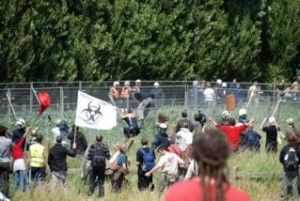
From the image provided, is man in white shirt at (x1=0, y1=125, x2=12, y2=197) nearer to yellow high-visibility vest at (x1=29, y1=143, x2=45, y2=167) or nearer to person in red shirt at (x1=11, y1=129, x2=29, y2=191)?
person in red shirt at (x1=11, y1=129, x2=29, y2=191)

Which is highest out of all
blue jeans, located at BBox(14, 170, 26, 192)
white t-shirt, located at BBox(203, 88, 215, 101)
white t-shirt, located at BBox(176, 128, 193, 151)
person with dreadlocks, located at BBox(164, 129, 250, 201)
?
person with dreadlocks, located at BBox(164, 129, 250, 201)

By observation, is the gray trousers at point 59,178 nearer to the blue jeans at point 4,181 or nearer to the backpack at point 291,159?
the blue jeans at point 4,181

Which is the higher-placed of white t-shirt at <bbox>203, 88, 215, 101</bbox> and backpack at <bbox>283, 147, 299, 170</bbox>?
white t-shirt at <bbox>203, 88, 215, 101</bbox>

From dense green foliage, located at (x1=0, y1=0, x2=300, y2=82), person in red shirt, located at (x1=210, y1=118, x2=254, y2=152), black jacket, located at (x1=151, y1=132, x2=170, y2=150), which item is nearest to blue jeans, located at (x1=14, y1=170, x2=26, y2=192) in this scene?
black jacket, located at (x1=151, y1=132, x2=170, y2=150)

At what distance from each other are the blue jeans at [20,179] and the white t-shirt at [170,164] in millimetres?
2624

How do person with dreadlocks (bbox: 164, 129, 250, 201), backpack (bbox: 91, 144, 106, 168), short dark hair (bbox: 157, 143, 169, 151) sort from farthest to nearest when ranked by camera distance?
short dark hair (bbox: 157, 143, 169, 151), backpack (bbox: 91, 144, 106, 168), person with dreadlocks (bbox: 164, 129, 250, 201)

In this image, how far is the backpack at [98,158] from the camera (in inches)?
708

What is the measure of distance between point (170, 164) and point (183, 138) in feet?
5.23

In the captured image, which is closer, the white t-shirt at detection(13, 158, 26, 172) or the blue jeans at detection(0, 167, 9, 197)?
the blue jeans at detection(0, 167, 9, 197)

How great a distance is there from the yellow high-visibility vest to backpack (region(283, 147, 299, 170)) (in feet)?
16.0

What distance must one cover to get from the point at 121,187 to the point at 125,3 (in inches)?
886

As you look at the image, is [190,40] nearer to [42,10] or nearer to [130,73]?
[130,73]

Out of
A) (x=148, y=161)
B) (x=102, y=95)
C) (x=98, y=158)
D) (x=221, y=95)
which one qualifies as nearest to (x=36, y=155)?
(x=98, y=158)

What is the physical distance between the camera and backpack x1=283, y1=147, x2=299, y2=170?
17.8 meters
